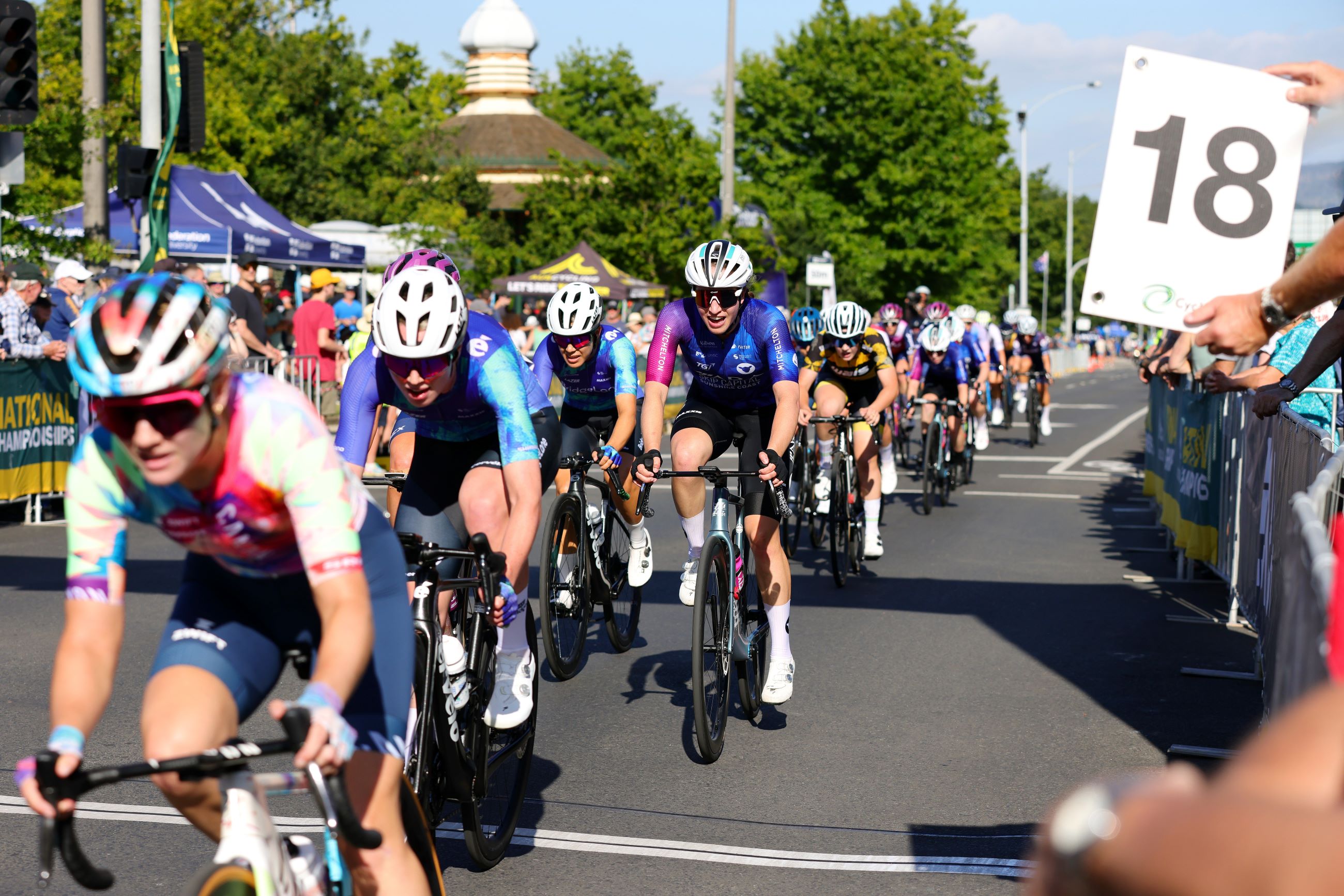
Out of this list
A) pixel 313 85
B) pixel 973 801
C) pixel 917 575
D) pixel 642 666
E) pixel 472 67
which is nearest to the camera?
pixel 973 801

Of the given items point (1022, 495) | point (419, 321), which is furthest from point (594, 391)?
point (1022, 495)

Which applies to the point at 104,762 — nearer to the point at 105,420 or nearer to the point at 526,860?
the point at 526,860

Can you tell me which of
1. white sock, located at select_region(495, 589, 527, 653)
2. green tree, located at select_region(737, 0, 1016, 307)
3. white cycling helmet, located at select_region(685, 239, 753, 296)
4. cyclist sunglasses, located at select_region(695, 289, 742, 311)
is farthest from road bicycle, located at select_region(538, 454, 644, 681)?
green tree, located at select_region(737, 0, 1016, 307)

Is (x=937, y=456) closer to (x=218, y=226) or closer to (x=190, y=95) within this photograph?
(x=190, y=95)

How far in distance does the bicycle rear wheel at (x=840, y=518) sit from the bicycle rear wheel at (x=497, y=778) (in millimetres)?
5730

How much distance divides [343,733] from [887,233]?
57458mm

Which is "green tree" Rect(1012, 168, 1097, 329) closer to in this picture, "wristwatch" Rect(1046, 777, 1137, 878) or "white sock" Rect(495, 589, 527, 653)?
"white sock" Rect(495, 589, 527, 653)

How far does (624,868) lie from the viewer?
16.4 ft

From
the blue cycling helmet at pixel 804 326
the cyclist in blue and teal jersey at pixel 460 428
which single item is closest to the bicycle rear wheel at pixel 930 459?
the blue cycling helmet at pixel 804 326

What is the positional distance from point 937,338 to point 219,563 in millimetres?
13834

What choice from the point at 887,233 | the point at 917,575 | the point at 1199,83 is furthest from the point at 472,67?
the point at 1199,83

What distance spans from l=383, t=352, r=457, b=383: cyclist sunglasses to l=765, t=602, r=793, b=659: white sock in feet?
9.72

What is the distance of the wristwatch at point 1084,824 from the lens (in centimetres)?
119

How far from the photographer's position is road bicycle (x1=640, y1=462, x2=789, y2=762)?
20.6 ft
